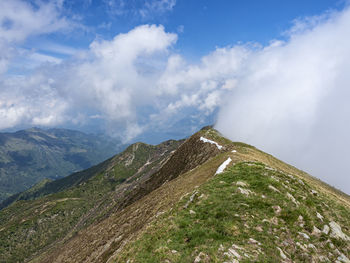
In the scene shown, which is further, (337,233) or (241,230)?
(337,233)

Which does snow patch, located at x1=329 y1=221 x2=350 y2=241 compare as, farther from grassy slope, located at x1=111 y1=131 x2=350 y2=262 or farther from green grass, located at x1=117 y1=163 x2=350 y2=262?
green grass, located at x1=117 y1=163 x2=350 y2=262

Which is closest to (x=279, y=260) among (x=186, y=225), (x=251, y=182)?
(x=186, y=225)

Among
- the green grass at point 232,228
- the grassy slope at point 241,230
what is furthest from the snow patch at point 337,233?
the green grass at point 232,228

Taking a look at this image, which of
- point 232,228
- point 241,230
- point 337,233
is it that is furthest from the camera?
point 337,233

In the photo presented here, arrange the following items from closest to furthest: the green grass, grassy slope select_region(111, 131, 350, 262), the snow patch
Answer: grassy slope select_region(111, 131, 350, 262) < the green grass < the snow patch

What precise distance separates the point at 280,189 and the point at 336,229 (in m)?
6.20

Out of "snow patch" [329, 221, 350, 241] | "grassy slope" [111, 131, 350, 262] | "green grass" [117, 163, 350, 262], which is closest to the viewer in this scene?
"grassy slope" [111, 131, 350, 262]

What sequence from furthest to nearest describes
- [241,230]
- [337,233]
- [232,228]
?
1. [337,233]
2. [232,228]
3. [241,230]

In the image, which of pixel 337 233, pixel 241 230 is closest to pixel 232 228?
pixel 241 230

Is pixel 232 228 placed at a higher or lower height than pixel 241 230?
higher

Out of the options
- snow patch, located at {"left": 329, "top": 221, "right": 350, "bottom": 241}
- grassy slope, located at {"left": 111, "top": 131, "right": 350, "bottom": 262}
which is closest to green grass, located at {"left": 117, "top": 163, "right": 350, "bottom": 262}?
grassy slope, located at {"left": 111, "top": 131, "right": 350, "bottom": 262}

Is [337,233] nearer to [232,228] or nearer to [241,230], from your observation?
[241,230]

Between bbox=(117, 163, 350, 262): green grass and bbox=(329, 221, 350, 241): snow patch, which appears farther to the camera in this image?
bbox=(329, 221, 350, 241): snow patch

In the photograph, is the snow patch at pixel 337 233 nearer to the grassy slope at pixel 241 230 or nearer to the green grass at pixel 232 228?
the grassy slope at pixel 241 230
